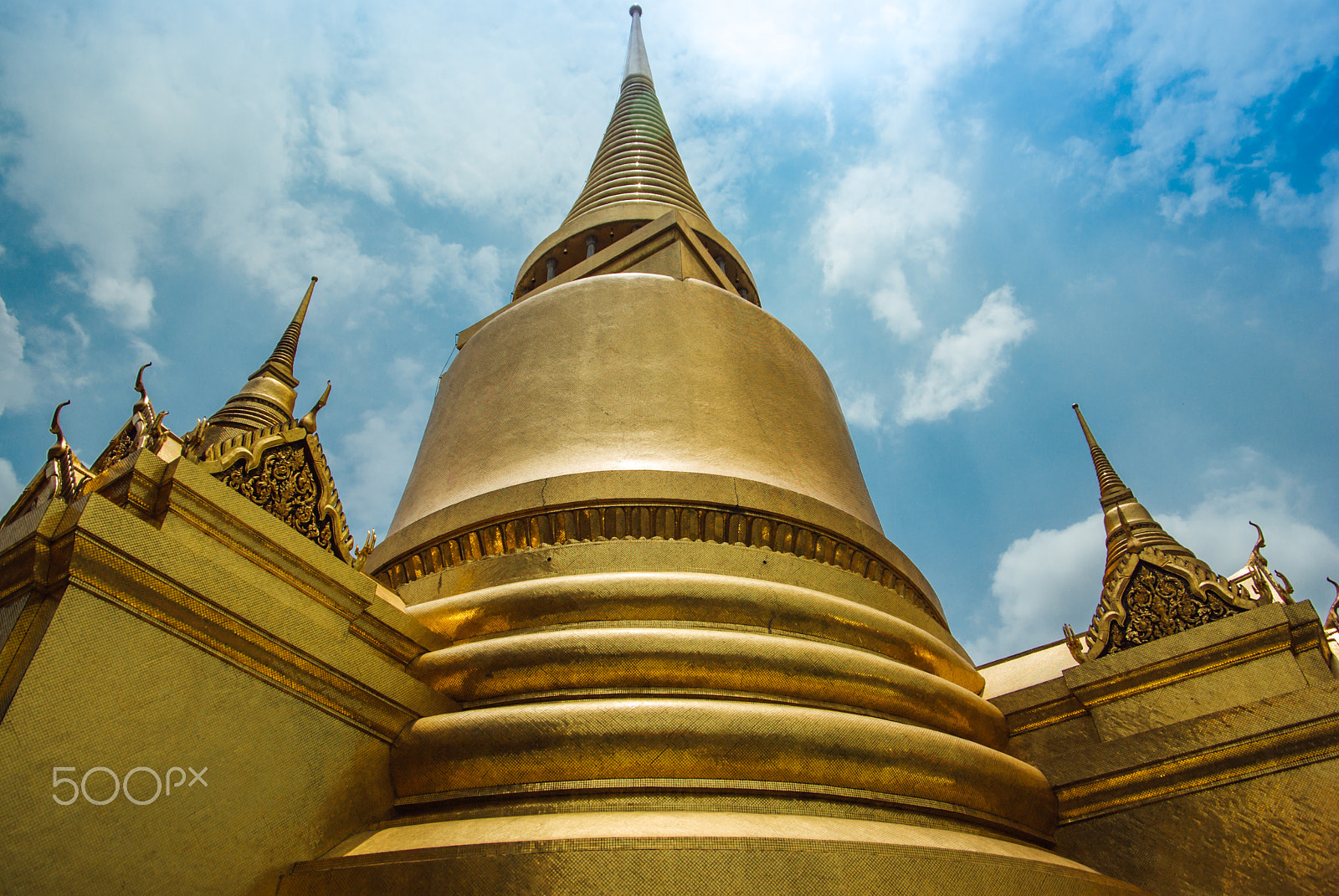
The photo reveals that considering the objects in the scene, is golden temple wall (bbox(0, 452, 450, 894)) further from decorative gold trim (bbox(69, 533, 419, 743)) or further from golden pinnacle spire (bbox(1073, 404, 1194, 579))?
golden pinnacle spire (bbox(1073, 404, 1194, 579))

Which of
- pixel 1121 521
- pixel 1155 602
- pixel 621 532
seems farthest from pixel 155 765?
pixel 1121 521

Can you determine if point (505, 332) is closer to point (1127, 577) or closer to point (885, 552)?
point (885, 552)

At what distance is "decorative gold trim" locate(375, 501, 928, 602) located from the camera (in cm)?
442

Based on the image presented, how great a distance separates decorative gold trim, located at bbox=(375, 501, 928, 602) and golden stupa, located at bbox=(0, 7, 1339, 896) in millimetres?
19

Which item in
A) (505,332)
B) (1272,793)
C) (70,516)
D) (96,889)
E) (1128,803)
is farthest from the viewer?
(505,332)

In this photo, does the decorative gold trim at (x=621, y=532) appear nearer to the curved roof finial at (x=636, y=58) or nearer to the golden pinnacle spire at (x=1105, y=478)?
the golden pinnacle spire at (x=1105, y=478)

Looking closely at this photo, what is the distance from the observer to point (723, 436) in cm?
514

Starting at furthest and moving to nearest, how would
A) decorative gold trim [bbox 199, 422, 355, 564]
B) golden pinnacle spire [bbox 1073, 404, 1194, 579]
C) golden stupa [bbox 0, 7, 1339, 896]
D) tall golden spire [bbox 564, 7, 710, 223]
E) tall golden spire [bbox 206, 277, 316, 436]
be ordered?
tall golden spire [bbox 564, 7, 710, 223] → golden pinnacle spire [bbox 1073, 404, 1194, 579] → tall golden spire [bbox 206, 277, 316, 436] → decorative gold trim [bbox 199, 422, 355, 564] → golden stupa [bbox 0, 7, 1339, 896]

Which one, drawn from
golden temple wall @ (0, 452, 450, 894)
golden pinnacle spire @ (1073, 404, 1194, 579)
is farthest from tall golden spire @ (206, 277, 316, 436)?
golden pinnacle spire @ (1073, 404, 1194, 579)

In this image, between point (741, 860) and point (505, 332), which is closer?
point (741, 860)

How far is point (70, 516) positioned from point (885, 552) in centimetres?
402

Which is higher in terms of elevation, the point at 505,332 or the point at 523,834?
the point at 505,332

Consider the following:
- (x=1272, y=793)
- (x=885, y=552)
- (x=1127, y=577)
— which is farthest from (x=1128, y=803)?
(x=885, y=552)

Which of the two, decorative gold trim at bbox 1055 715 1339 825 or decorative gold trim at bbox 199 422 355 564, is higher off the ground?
decorative gold trim at bbox 199 422 355 564
